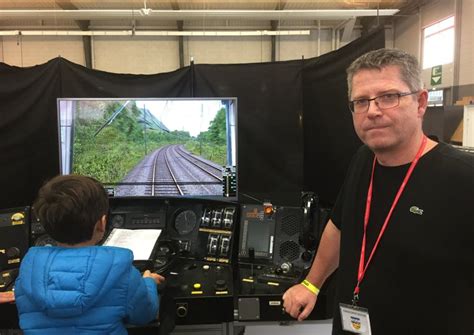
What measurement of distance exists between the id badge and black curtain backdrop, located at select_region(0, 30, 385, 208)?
192 centimetres

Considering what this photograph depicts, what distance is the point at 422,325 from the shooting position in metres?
1.03

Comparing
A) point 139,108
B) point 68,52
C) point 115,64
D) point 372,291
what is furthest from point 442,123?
point 68,52

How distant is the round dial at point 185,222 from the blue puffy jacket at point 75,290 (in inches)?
40.0

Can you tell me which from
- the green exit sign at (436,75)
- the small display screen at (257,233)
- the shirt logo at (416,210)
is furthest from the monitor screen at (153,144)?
the green exit sign at (436,75)

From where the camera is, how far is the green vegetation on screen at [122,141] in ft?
7.80

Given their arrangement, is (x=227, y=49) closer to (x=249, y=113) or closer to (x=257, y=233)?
(x=249, y=113)

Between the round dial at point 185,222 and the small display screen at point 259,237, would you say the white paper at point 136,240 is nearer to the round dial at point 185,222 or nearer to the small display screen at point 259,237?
the round dial at point 185,222

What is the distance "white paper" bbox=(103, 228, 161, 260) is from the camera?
199 centimetres

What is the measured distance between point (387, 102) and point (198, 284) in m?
1.30

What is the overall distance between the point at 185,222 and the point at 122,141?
0.67 m

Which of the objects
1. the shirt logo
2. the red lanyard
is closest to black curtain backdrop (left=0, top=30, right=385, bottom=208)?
the red lanyard

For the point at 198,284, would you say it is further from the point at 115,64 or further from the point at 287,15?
the point at 115,64

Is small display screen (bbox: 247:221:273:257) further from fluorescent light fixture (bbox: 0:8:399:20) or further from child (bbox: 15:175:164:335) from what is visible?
fluorescent light fixture (bbox: 0:8:399:20)

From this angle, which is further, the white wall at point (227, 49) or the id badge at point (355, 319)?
the white wall at point (227, 49)
